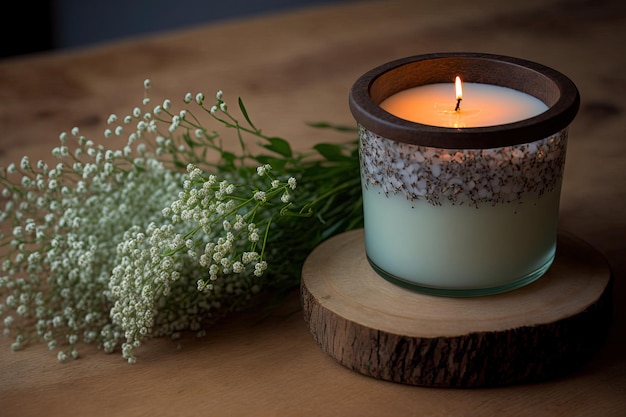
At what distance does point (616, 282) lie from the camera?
1.00 metres

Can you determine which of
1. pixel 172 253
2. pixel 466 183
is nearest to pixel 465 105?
pixel 466 183

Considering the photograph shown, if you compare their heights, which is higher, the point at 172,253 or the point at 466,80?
the point at 466,80

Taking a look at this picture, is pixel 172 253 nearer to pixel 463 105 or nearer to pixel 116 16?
pixel 463 105

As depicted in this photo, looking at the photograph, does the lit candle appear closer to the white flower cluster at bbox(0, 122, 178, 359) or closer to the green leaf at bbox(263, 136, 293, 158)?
the green leaf at bbox(263, 136, 293, 158)

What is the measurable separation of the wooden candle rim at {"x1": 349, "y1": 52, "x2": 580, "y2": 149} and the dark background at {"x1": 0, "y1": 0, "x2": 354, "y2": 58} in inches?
67.5

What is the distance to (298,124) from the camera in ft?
4.72

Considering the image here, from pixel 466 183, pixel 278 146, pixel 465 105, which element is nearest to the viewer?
pixel 466 183

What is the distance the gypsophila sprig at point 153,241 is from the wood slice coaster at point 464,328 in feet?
0.35

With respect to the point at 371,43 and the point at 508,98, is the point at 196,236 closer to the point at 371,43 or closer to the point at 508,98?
the point at 508,98

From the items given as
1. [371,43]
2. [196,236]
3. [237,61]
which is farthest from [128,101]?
[196,236]

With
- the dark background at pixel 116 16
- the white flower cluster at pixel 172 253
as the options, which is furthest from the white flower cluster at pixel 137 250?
the dark background at pixel 116 16

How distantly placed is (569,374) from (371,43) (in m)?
1.00

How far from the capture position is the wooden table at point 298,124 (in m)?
0.85

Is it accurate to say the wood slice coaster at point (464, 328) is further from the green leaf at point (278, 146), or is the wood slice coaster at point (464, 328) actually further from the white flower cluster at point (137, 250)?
the green leaf at point (278, 146)
